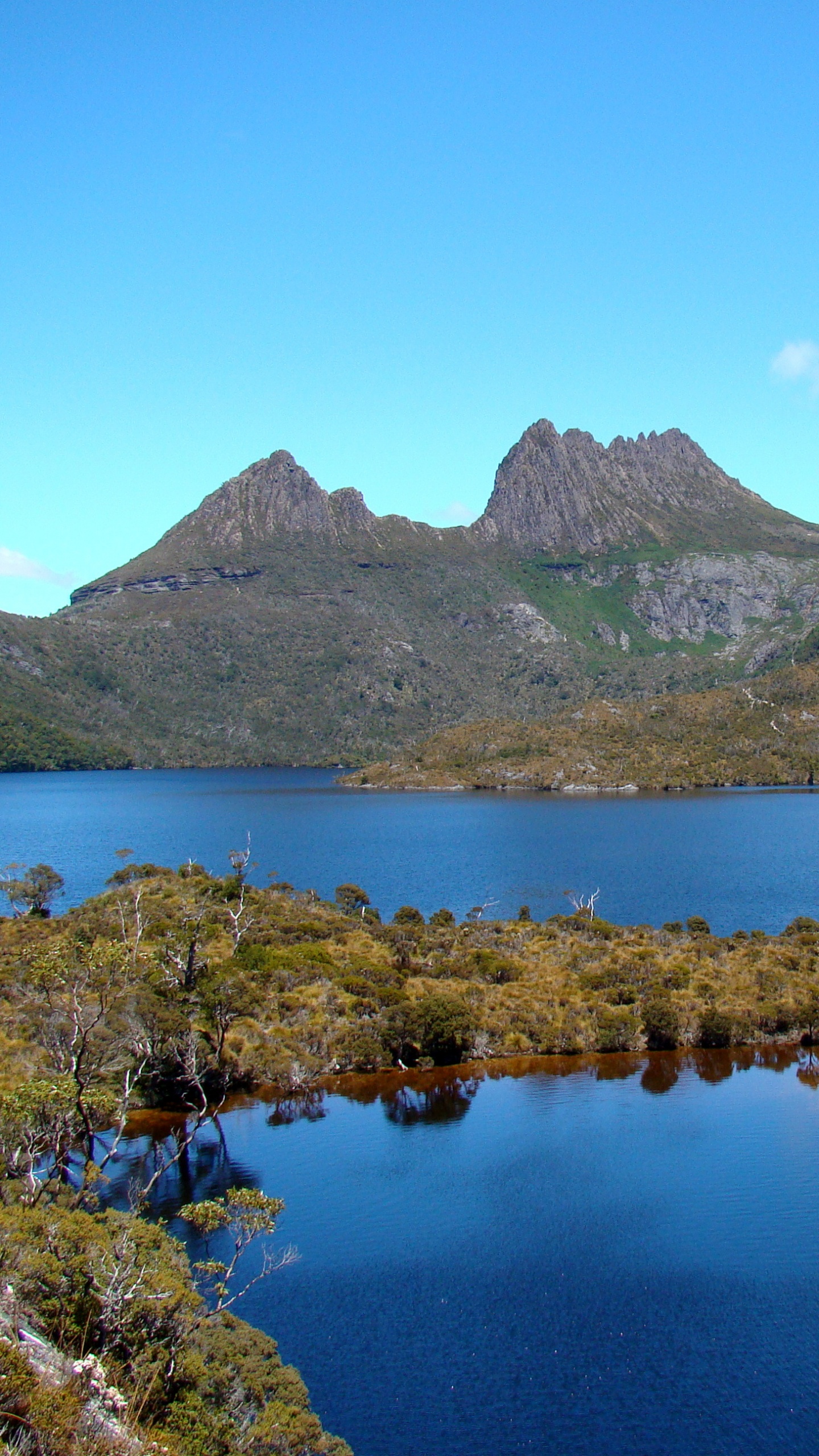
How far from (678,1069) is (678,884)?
52.2m

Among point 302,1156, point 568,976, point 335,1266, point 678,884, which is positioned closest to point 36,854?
point 678,884

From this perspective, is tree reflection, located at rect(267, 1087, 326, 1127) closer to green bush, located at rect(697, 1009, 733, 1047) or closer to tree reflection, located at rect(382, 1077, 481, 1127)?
tree reflection, located at rect(382, 1077, 481, 1127)

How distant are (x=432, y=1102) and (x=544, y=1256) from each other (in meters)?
13.7

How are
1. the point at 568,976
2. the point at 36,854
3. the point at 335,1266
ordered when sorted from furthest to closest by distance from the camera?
the point at 36,854
the point at 568,976
the point at 335,1266

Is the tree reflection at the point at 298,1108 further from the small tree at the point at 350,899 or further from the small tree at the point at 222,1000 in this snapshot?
the small tree at the point at 350,899

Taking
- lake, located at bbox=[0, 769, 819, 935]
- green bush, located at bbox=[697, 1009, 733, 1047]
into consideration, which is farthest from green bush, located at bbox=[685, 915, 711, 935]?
green bush, located at bbox=[697, 1009, 733, 1047]

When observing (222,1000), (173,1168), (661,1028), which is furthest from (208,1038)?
(661,1028)

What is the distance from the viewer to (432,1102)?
42781mm

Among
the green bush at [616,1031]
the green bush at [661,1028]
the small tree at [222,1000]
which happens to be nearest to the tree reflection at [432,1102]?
the green bush at [616,1031]

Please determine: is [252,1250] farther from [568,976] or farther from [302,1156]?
[568,976]

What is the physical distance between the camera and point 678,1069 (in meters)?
46.4

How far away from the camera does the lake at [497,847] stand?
91562mm

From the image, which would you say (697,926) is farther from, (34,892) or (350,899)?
(34,892)

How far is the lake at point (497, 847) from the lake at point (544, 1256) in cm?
3896
